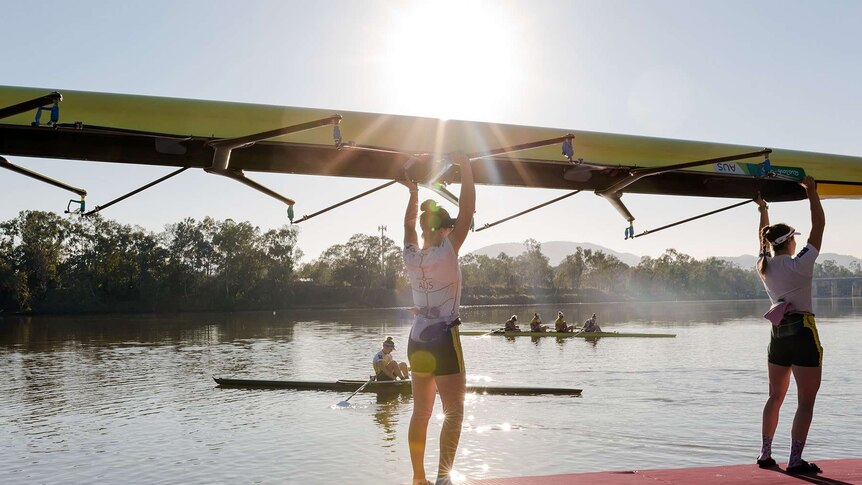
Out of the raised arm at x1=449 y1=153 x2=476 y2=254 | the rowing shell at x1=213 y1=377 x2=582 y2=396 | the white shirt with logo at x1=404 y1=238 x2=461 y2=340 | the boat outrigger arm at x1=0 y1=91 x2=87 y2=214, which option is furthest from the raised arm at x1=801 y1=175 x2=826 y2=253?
the rowing shell at x1=213 y1=377 x2=582 y2=396

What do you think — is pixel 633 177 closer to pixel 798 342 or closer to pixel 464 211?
pixel 798 342

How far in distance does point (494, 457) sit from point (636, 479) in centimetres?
832

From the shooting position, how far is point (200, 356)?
111ft

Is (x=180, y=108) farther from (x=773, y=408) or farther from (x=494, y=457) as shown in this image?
(x=494, y=457)

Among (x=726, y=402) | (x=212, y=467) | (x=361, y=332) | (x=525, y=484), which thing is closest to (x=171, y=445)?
(x=212, y=467)

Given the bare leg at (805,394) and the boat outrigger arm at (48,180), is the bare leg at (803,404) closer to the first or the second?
the bare leg at (805,394)

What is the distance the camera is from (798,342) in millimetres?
5371

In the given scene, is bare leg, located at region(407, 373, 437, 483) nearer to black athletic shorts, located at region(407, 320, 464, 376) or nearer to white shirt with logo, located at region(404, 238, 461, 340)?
black athletic shorts, located at region(407, 320, 464, 376)

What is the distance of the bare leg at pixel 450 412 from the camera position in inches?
176

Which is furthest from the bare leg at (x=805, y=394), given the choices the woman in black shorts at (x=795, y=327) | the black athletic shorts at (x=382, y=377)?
the black athletic shorts at (x=382, y=377)

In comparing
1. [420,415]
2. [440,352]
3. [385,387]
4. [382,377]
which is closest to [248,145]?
[440,352]

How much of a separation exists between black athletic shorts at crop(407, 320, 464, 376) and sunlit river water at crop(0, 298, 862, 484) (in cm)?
757

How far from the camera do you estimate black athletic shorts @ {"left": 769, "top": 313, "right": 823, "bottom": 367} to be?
534 centimetres

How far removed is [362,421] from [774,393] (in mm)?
11948
